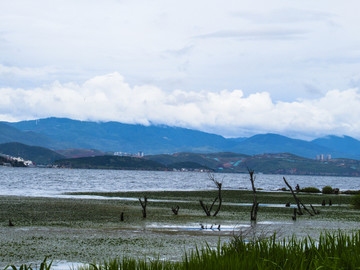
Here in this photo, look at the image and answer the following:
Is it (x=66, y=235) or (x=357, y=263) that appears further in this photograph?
(x=66, y=235)

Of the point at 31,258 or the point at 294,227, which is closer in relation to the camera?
the point at 31,258

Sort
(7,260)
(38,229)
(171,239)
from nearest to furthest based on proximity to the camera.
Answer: (7,260)
(171,239)
(38,229)

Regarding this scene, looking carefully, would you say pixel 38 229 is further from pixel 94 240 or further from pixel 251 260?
pixel 251 260

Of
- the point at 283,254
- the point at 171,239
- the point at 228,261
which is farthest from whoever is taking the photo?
the point at 171,239

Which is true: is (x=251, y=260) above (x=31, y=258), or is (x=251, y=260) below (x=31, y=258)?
above

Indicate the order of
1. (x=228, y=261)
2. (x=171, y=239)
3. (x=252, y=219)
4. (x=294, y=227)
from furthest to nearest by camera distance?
(x=252, y=219) → (x=294, y=227) → (x=171, y=239) → (x=228, y=261)

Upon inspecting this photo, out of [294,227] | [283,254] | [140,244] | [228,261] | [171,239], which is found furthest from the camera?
[294,227]

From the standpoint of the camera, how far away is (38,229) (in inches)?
1401

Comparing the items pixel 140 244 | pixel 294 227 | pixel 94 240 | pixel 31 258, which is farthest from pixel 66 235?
pixel 294 227

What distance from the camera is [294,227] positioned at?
40.2 metres

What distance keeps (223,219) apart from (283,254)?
3243 centimetres

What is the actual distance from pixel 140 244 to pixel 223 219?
58.7 feet

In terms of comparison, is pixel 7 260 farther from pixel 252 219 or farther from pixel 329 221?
pixel 329 221

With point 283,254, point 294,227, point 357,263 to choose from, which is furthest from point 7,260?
point 294,227
